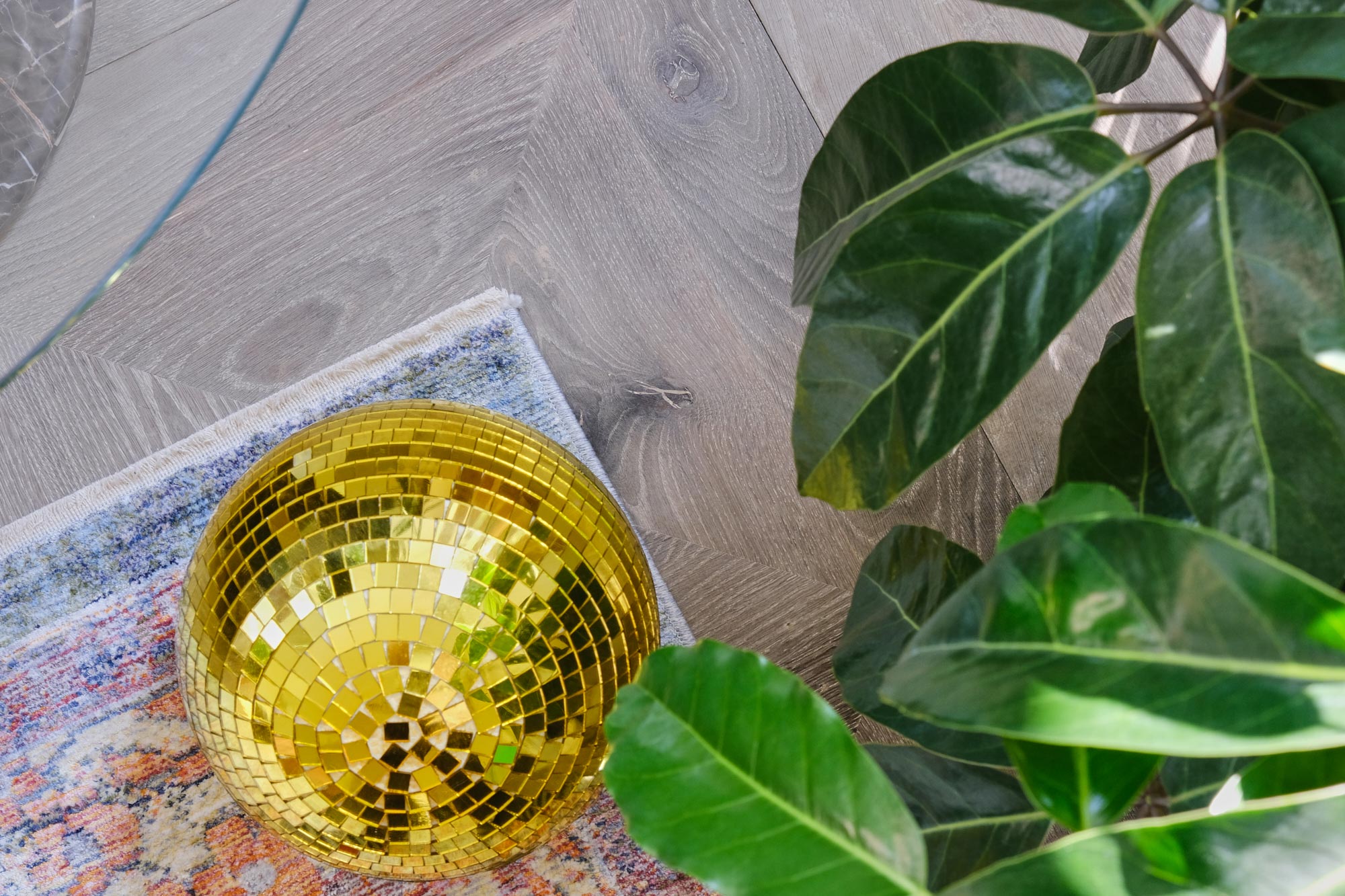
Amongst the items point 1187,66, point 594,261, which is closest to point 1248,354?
point 1187,66

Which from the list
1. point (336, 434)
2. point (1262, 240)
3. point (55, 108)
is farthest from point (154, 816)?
point (1262, 240)

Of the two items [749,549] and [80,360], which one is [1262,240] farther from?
[80,360]

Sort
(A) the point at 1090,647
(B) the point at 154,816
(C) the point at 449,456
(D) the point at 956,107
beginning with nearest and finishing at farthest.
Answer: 1. (A) the point at 1090,647
2. (D) the point at 956,107
3. (C) the point at 449,456
4. (B) the point at 154,816

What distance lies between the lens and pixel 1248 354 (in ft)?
1.66

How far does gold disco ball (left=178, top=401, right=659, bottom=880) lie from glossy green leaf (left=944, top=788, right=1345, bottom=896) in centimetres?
32

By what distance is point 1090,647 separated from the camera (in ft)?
1.36

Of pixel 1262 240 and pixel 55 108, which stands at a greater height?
pixel 55 108

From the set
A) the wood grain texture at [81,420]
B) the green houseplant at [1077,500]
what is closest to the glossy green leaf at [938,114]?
the green houseplant at [1077,500]

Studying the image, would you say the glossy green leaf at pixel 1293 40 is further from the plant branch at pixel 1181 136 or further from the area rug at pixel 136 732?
the area rug at pixel 136 732

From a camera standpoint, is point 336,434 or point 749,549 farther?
point 749,549

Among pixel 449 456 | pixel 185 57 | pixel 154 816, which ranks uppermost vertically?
pixel 185 57

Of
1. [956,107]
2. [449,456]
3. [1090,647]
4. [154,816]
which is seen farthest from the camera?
[154,816]

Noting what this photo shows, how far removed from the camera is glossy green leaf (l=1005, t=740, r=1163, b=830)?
0.45 meters

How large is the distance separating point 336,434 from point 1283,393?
0.55 m
